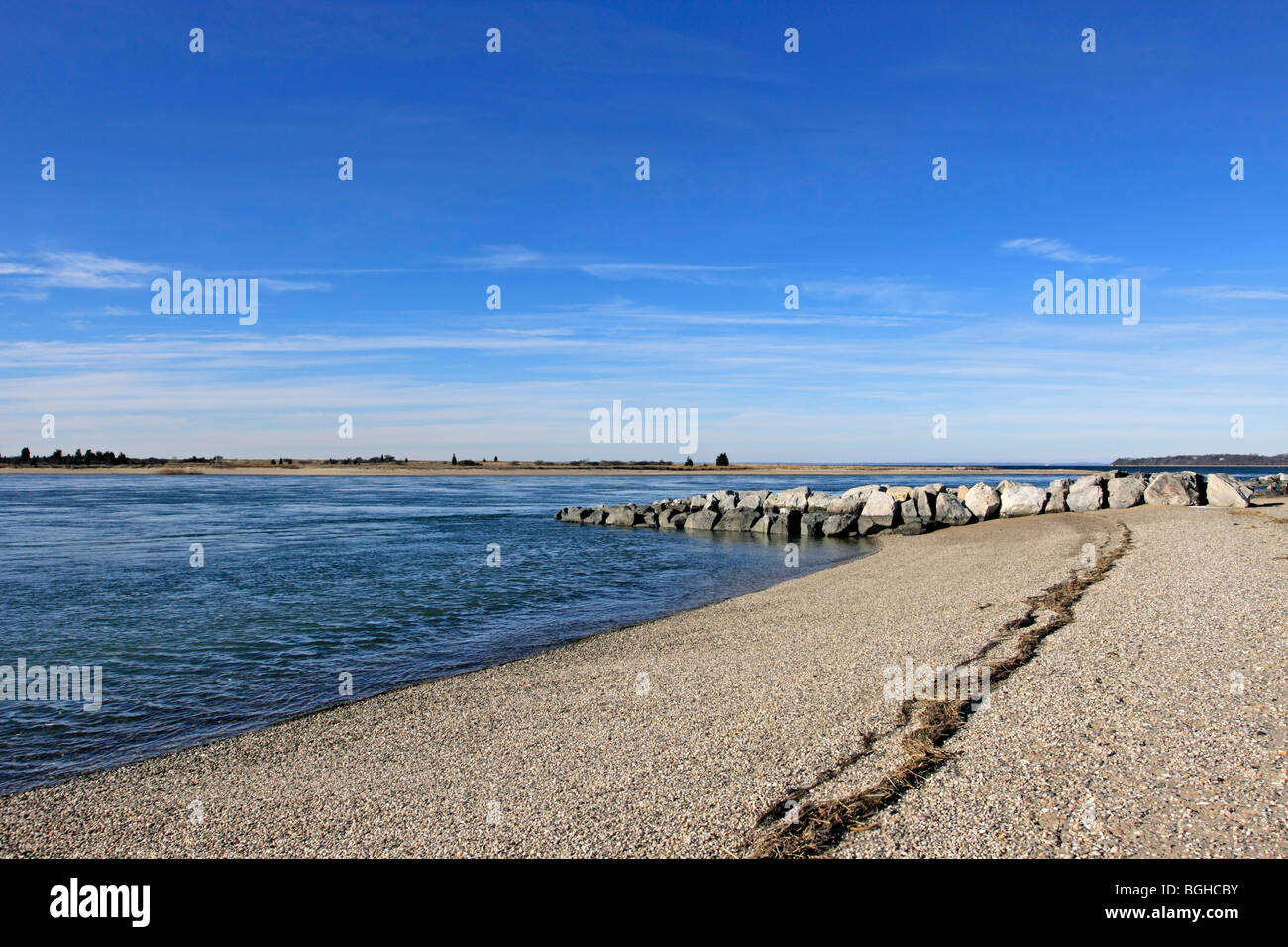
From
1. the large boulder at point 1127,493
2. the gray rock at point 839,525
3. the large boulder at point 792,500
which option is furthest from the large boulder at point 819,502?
the large boulder at point 1127,493

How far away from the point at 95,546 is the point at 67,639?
15730mm

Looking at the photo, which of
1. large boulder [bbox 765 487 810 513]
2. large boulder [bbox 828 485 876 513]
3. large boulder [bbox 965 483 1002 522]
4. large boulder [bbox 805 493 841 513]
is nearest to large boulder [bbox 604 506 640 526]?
large boulder [bbox 765 487 810 513]

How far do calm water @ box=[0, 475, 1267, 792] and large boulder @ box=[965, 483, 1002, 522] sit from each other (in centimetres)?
675


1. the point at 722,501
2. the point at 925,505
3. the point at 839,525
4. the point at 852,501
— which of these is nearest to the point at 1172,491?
the point at 925,505

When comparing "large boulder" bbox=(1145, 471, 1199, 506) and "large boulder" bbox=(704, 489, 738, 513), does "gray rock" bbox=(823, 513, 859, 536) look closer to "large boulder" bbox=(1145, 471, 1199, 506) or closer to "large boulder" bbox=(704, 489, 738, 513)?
"large boulder" bbox=(704, 489, 738, 513)

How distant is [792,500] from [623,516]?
29.4 feet

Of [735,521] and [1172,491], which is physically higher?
[1172,491]

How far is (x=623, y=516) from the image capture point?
39406 mm

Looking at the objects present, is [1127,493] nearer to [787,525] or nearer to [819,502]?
[819,502]

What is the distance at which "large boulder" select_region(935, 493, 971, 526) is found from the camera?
31438mm

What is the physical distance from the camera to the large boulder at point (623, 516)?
3916 centimetres

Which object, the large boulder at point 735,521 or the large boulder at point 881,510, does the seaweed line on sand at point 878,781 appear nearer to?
the large boulder at point 881,510
